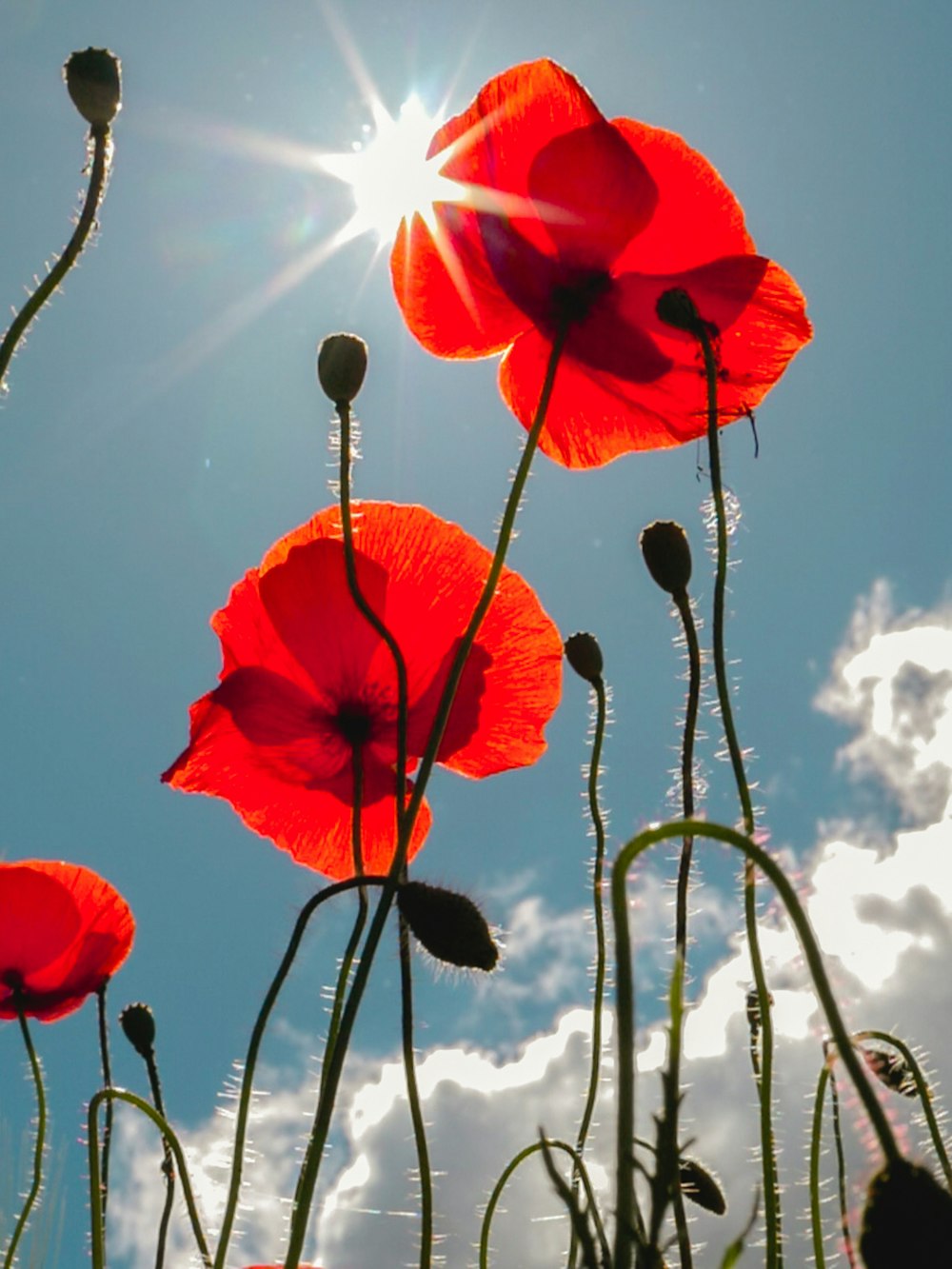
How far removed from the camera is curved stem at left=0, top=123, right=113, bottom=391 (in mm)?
959

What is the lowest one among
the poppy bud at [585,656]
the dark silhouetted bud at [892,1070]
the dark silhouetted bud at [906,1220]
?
the dark silhouetted bud at [906,1220]

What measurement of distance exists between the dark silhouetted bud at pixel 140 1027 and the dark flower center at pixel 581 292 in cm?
129

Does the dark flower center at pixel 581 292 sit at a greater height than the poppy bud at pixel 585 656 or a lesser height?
greater

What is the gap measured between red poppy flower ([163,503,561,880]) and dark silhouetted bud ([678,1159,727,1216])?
611 mm

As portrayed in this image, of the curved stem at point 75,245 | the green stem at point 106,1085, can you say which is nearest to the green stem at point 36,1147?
the green stem at point 106,1085

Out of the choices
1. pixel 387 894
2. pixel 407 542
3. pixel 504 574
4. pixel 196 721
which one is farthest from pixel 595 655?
pixel 387 894

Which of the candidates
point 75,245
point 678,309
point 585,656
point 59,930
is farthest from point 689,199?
point 59,930

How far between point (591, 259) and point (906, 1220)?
157 cm

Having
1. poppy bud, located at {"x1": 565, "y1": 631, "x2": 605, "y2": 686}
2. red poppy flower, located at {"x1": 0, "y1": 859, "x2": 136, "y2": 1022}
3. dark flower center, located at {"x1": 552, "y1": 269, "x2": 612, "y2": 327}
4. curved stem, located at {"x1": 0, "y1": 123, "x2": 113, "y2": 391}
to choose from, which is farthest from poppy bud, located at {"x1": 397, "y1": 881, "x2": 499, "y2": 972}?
red poppy flower, located at {"x1": 0, "y1": 859, "x2": 136, "y2": 1022}

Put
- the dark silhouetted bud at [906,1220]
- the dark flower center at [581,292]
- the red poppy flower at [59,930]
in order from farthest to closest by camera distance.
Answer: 1. the red poppy flower at [59,930]
2. the dark flower center at [581,292]
3. the dark silhouetted bud at [906,1220]

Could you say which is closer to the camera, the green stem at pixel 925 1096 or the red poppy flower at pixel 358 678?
the green stem at pixel 925 1096

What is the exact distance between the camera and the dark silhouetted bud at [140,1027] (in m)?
1.97

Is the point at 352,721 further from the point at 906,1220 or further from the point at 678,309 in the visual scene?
the point at 906,1220

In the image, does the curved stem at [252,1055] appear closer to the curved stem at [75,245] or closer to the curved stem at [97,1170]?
the curved stem at [97,1170]
